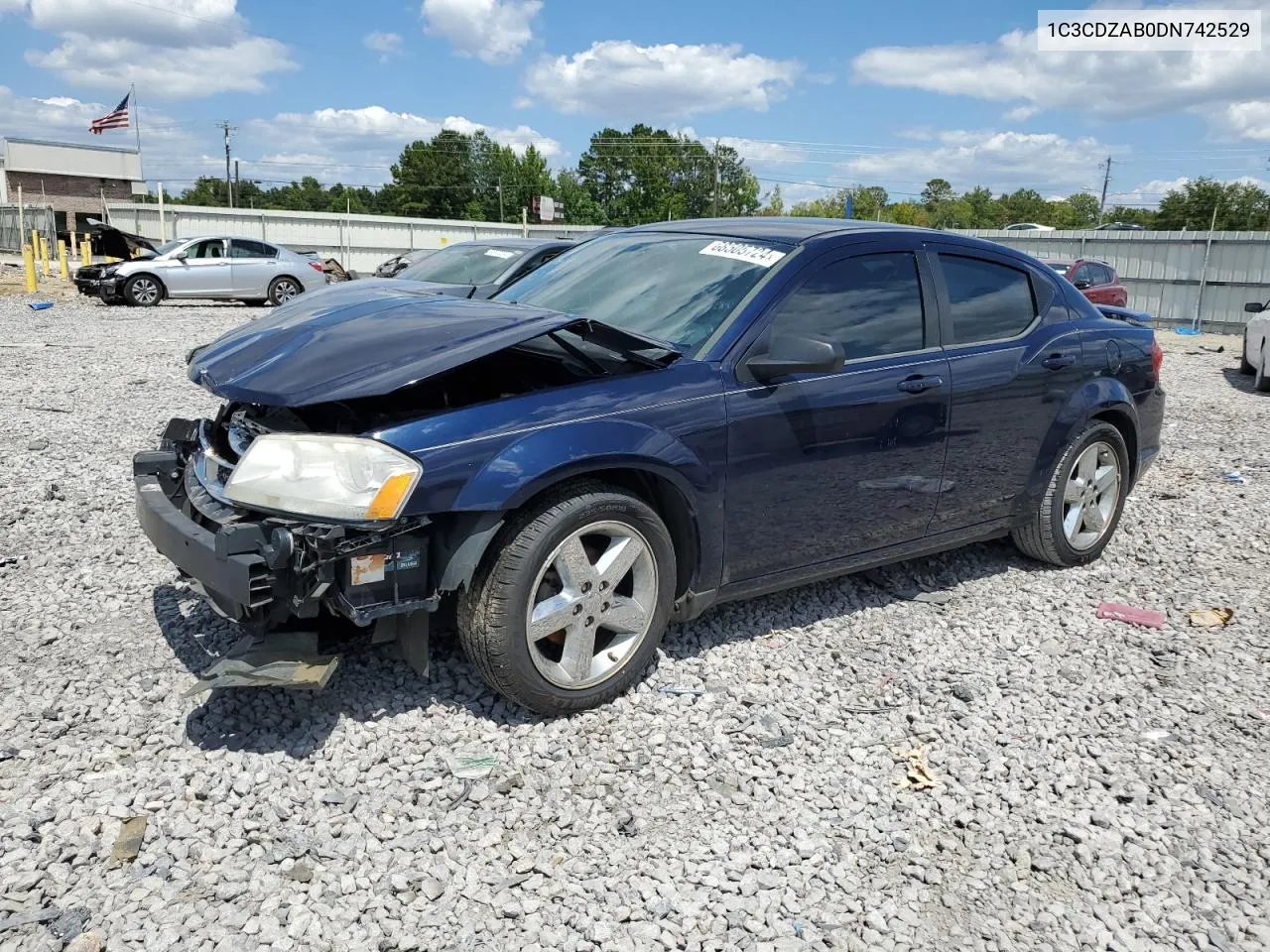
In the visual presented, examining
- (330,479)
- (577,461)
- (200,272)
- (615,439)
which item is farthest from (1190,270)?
(330,479)

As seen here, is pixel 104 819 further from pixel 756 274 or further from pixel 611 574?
pixel 756 274

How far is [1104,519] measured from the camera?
17.3ft

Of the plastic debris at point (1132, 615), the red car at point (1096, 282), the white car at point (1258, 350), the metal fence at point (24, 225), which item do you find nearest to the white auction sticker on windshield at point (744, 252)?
the plastic debris at point (1132, 615)

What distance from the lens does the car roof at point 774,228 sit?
13.5ft

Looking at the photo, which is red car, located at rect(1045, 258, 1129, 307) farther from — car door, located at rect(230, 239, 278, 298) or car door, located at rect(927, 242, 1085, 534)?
car door, located at rect(230, 239, 278, 298)

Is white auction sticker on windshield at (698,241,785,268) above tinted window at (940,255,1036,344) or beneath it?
above

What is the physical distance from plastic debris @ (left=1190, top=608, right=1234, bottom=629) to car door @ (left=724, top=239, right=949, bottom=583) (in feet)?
4.61

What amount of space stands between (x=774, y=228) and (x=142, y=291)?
18.6 m

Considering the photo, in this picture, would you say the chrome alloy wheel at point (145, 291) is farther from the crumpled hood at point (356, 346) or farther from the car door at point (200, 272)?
the crumpled hood at point (356, 346)

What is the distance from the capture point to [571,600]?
10.8ft

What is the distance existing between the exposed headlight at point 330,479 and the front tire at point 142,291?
1884cm

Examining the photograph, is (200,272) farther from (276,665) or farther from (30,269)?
(276,665)

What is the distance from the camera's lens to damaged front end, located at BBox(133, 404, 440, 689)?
2861mm

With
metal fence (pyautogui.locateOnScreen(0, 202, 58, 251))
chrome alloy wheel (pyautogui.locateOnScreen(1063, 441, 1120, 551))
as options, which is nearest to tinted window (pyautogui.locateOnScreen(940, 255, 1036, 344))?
chrome alloy wheel (pyautogui.locateOnScreen(1063, 441, 1120, 551))
